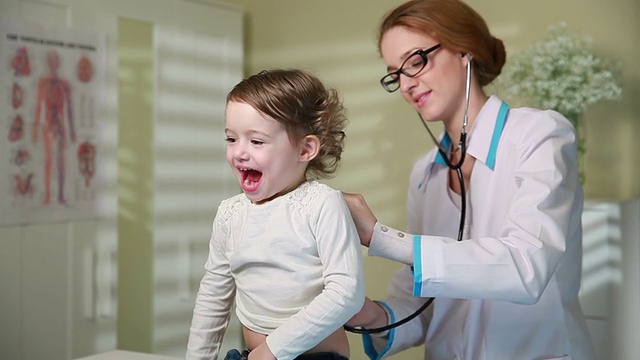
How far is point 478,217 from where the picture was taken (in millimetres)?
1747

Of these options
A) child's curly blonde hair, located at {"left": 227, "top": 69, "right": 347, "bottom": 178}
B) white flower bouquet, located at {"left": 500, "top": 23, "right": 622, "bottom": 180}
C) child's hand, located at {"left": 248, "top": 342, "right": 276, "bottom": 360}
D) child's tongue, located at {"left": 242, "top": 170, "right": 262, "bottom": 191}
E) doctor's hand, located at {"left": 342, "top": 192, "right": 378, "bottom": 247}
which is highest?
white flower bouquet, located at {"left": 500, "top": 23, "right": 622, "bottom": 180}

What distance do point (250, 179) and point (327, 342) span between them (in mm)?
290

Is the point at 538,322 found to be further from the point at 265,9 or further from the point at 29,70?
the point at 265,9

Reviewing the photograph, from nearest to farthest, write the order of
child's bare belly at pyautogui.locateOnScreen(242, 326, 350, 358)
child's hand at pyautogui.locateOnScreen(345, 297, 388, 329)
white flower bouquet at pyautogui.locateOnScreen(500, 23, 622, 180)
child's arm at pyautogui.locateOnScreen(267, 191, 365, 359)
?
child's arm at pyautogui.locateOnScreen(267, 191, 365, 359)
child's bare belly at pyautogui.locateOnScreen(242, 326, 350, 358)
child's hand at pyautogui.locateOnScreen(345, 297, 388, 329)
white flower bouquet at pyautogui.locateOnScreen(500, 23, 622, 180)

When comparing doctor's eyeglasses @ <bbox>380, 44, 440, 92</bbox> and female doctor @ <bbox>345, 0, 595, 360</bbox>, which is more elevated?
doctor's eyeglasses @ <bbox>380, 44, 440, 92</bbox>

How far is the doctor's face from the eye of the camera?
175cm

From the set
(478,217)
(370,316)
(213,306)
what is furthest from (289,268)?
(478,217)

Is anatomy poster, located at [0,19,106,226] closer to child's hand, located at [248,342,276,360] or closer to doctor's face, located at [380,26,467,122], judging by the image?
doctor's face, located at [380,26,467,122]

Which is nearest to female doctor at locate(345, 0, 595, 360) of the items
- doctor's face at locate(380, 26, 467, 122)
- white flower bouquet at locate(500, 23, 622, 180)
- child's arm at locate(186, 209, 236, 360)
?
doctor's face at locate(380, 26, 467, 122)

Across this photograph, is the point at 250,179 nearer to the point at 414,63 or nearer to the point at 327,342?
the point at 327,342

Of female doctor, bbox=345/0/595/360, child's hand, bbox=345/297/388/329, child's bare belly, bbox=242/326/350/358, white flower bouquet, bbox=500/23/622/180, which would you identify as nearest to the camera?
child's bare belly, bbox=242/326/350/358

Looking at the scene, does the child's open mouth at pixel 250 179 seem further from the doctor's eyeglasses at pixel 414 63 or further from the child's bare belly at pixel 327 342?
the doctor's eyeglasses at pixel 414 63

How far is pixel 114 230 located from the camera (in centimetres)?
279

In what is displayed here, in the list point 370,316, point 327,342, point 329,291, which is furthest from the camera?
point 370,316
